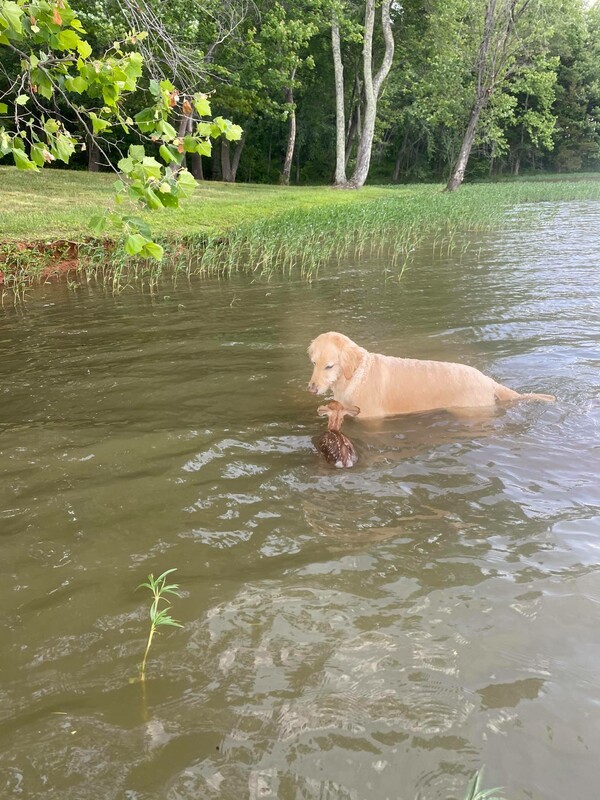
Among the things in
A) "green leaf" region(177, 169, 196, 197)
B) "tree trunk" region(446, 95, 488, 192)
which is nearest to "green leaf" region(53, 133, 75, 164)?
"green leaf" region(177, 169, 196, 197)

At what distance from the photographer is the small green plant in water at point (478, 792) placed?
2.00m

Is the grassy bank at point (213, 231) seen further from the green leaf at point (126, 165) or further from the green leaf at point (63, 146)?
the green leaf at point (126, 165)

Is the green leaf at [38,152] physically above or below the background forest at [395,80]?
below

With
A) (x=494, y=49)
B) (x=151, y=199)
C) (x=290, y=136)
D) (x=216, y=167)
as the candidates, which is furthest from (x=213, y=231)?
(x=216, y=167)

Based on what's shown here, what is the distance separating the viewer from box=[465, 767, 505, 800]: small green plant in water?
6.56 feet

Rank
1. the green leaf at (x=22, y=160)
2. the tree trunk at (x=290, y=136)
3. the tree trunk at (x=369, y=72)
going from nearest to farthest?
the green leaf at (x=22, y=160)
the tree trunk at (x=369, y=72)
the tree trunk at (x=290, y=136)

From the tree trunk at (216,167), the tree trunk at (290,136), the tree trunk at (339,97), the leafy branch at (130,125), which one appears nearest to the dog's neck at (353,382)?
the leafy branch at (130,125)

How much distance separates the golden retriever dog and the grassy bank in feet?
23.7

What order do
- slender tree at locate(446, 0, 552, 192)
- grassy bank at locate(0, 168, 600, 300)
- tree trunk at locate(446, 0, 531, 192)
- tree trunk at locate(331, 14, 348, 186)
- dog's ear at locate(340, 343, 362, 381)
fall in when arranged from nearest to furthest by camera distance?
dog's ear at locate(340, 343, 362, 381)
grassy bank at locate(0, 168, 600, 300)
tree trunk at locate(446, 0, 531, 192)
slender tree at locate(446, 0, 552, 192)
tree trunk at locate(331, 14, 348, 186)

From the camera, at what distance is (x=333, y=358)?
5.54m

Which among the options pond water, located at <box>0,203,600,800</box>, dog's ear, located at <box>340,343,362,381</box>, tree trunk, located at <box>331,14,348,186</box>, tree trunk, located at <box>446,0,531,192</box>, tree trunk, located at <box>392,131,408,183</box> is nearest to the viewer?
pond water, located at <box>0,203,600,800</box>

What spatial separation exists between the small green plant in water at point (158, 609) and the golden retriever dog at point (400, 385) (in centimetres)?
284

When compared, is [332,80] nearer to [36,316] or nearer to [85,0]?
[85,0]

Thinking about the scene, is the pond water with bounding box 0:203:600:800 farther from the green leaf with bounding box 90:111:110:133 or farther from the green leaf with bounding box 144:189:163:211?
the green leaf with bounding box 90:111:110:133
